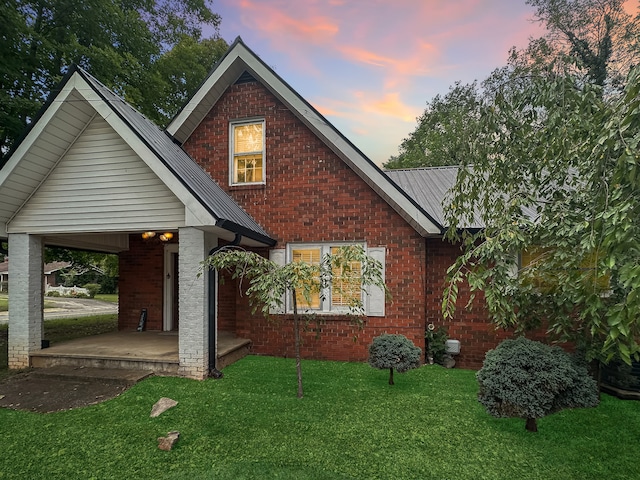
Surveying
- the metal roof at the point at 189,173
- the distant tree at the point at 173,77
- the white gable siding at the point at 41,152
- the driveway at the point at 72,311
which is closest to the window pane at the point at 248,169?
the metal roof at the point at 189,173

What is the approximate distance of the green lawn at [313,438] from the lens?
345cm

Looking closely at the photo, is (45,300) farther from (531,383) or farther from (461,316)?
(531,383)

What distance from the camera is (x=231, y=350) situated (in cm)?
690

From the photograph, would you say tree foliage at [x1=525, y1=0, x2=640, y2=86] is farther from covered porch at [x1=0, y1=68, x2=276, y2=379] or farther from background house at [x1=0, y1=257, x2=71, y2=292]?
background house at [x1=0, y1=257, x2=71, y2=292]

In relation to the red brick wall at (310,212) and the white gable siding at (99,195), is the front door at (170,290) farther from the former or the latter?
the white gable siding at (99,195)

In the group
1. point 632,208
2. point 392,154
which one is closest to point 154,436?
point 632,208

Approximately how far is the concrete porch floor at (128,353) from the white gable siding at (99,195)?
2.40 metres

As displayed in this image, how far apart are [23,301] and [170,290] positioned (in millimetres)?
3205

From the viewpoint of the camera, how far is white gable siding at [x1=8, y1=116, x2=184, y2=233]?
606 centimetres

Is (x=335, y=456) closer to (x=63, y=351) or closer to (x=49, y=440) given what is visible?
(x=49, y=440)

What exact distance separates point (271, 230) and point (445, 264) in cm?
408

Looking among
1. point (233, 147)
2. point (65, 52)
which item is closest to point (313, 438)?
point (233, 147)

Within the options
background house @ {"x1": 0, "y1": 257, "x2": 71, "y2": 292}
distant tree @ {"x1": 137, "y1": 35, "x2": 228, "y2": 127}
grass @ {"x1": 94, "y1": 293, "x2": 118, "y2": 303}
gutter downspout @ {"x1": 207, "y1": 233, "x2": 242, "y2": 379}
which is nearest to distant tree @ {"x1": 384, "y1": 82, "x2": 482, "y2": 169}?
distant tree @ {"x1": 137, "y1": 35, "x2": 228, "y2": 127}

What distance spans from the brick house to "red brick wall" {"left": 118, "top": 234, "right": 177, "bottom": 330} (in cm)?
4
